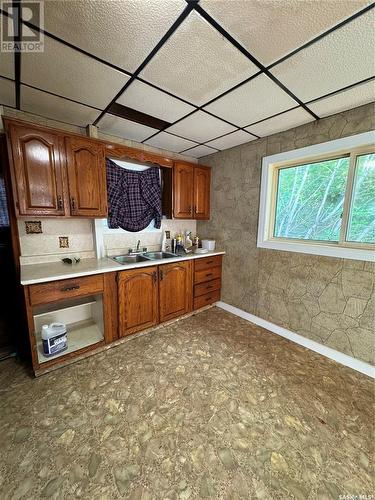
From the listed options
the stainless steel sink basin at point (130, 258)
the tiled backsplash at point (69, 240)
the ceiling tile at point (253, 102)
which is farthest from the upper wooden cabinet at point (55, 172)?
the ceiling tile at point (253, 102)

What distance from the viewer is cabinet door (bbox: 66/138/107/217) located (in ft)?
6.37

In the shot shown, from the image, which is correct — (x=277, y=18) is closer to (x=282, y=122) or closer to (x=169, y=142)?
(x=282, y=122)

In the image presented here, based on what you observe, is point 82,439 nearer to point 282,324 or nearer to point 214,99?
point 282,324

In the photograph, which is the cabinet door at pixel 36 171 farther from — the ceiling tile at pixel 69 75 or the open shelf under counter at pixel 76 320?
the open shelf under counter at pixel 76 320

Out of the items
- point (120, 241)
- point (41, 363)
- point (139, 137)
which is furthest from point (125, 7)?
point (41, 363)

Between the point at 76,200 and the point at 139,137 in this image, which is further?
the point at 139,137

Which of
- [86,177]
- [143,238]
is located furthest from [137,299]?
[86,177]

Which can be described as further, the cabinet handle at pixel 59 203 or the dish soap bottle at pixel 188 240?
the dish soap bottle at pixel 188 240

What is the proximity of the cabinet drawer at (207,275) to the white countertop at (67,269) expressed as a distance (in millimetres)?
550

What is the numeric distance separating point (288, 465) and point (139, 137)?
3.22 m

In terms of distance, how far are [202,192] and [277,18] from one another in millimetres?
2152

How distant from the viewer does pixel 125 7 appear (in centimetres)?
92

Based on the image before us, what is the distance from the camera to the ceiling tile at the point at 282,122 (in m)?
1.88

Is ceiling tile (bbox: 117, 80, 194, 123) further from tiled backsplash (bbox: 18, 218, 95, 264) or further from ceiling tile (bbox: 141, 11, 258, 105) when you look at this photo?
tiled backsplash (bbox: 18, 218, 95, 264)
